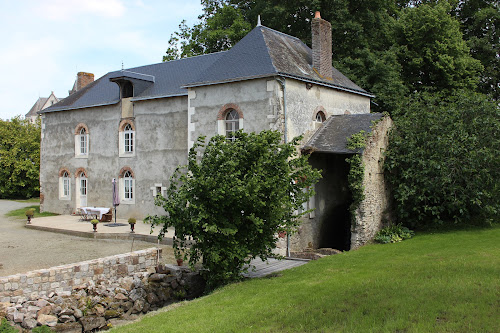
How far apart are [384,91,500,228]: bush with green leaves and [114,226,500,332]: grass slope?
3.38 meters

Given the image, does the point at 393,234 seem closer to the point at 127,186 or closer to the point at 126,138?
the point at 127,186

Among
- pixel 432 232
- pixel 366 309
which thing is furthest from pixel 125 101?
pixel 366 309

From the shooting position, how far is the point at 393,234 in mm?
15109

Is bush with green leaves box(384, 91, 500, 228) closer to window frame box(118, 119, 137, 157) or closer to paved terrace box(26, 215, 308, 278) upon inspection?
paved terrace box(26, 215, 308, 278)

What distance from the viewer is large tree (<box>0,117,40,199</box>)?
3447cm

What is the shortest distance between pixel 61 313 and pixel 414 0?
28791 millimetres

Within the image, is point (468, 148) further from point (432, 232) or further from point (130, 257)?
point (130, 257)

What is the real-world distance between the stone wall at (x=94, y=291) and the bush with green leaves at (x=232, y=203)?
4.58 feet

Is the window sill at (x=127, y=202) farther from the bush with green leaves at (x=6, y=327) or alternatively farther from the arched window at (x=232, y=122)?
the bush with green leaves at (x=6, y=327)

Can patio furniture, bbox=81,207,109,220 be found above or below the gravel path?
above

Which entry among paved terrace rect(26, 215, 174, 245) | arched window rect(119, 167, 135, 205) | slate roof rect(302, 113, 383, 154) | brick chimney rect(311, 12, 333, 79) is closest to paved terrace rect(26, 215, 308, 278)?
paved terrace rect(26, 215, 174, 245)

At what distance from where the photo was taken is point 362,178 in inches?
559

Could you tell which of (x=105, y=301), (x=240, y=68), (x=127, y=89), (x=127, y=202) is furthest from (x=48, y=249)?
(x=240, y=68)

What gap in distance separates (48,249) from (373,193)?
10.8 meters
